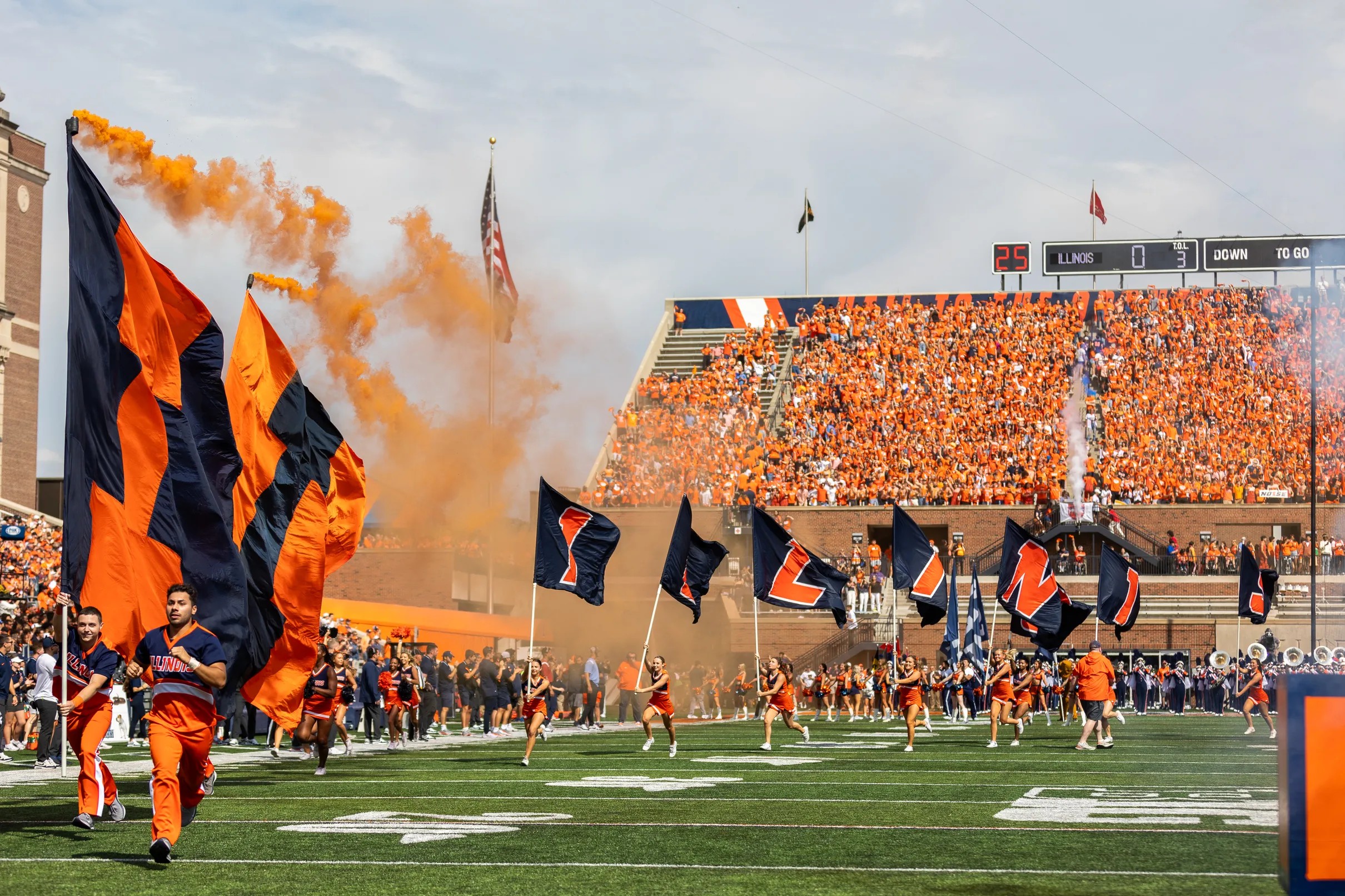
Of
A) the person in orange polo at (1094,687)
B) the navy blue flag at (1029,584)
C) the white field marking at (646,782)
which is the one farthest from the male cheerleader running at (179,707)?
the navy blue flag at (1029,584)

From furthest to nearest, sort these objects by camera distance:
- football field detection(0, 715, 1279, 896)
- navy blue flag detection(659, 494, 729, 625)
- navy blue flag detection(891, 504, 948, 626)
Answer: navy blue flag detection(891, 504, 948, 626), navy blue flag detection(659, 494, 729, 625), football field detection(0, 715, 1279, 896)

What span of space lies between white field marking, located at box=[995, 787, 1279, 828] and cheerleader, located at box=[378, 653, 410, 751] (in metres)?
11.7

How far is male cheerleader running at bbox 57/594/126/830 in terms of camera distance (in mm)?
11812

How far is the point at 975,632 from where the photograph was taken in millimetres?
36906

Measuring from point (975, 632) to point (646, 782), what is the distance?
67.8ft

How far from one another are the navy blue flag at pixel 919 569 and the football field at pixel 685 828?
33.6 feet

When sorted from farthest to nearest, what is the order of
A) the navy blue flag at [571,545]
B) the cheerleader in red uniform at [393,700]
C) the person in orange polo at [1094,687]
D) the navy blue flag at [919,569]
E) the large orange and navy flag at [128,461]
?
the navy blue flag at [919,569] < the cheerleader in red uniform at [393,700] < the navy blue flag at [571,545] < the person in orange polo at [1094,687] < the large orange and navy flag at [128,461]

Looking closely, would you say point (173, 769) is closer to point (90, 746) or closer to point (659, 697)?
point (90, 746)

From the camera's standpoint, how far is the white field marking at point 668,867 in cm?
970

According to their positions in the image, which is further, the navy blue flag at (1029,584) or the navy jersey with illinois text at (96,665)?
the navy blue flag at (1029,584)

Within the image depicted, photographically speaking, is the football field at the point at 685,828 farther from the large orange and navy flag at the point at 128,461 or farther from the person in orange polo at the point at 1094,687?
the person in orange polo at the point at 1094,687

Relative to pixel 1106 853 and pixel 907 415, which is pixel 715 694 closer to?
pixel 907 415

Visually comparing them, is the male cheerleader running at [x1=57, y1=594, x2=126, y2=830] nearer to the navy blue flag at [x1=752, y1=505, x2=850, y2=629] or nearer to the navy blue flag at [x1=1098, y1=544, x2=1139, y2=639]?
the navy blue flag at [x1=752, y1=505, x2=850, y2=629]

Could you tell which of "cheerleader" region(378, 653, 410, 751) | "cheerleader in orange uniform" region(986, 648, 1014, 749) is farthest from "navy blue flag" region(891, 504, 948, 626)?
"cheerleader" region(378, 653, 410, 751)
